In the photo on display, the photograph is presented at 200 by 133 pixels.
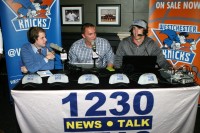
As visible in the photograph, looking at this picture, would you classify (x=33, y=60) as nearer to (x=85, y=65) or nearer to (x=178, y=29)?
(x=85, y=65)

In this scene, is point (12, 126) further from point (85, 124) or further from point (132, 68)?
point (132, 68)

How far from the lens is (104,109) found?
6.64 feet

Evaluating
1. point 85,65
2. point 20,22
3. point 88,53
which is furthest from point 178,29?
point 20,22

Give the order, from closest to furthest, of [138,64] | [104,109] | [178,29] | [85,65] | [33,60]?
[104,109] → [138,64] → [85,65] → [33,60] → [178,29]

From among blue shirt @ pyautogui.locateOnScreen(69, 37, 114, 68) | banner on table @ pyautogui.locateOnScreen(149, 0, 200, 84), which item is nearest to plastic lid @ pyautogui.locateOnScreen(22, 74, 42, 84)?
blue shirt @ pyautogui.locateOnScreen(69, 37, 114, 68)

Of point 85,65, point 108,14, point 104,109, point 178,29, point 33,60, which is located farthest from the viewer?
point 108,14

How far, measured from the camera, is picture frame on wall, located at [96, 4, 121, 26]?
4246 millimetres

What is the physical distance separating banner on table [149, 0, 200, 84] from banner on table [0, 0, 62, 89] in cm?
165

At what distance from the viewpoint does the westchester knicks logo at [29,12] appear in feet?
11.3

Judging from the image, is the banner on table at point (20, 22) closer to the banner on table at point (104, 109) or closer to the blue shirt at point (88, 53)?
the blue shirt at point (88, 53)

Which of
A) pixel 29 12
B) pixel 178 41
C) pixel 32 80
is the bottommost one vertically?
pixel 32 80

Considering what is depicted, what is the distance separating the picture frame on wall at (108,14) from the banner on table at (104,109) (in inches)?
101

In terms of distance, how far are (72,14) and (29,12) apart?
103 centimetres

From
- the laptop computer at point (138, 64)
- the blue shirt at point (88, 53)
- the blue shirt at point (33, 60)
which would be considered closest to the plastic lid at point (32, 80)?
the blue shirt at point (33, 60)
